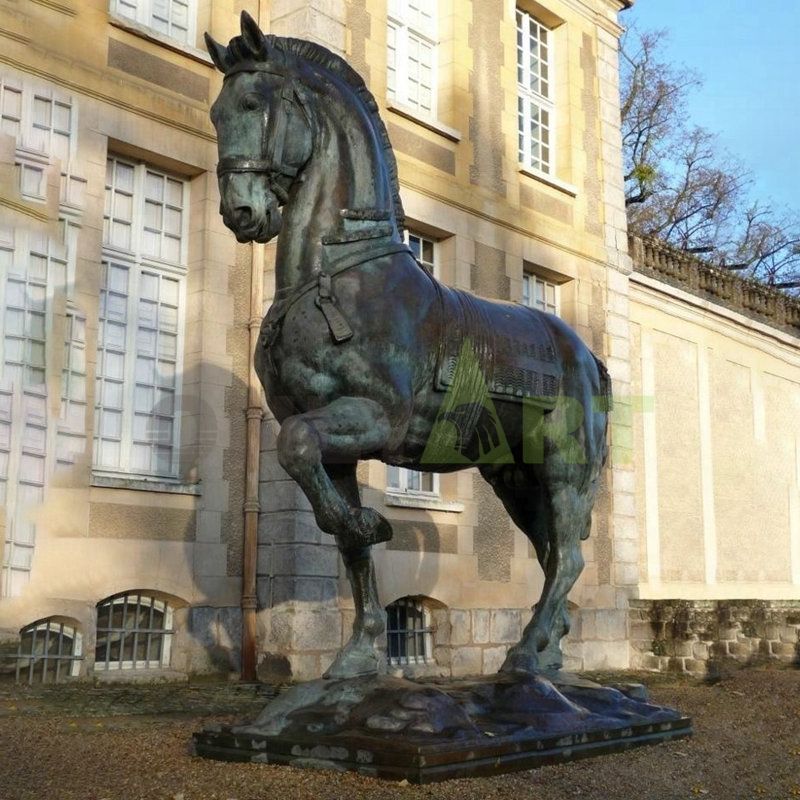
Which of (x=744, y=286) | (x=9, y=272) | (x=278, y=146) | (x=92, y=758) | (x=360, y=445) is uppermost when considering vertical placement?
(x=744, y=286)

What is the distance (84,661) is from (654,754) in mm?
5510

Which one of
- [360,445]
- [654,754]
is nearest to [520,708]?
[654,754]

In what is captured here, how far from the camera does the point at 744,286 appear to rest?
875 inches

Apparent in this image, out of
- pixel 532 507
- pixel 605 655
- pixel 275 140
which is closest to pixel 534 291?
pixel 605 655

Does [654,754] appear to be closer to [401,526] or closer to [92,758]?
[92,758]

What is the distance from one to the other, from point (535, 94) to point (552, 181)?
1415 millimetres

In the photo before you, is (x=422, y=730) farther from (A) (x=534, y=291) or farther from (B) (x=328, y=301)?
(A) (x=534, y=291)

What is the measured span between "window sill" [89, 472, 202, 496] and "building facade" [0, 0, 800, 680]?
0.07 feet

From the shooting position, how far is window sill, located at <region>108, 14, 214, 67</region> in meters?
10.6

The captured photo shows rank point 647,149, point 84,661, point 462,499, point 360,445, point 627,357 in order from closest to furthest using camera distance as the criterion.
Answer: point 360,445 < point 84,661 < point 462,499 < point 627,357 < point 647,149

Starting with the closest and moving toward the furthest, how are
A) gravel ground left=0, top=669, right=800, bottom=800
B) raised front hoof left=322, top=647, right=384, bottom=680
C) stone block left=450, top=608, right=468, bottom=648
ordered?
gravel ground left=0, top=669, right=800, bottom=800
raised front hoof left=322, top=647, right=384, bottom=680
stone block left=450, top=608, right=468, bottom=648

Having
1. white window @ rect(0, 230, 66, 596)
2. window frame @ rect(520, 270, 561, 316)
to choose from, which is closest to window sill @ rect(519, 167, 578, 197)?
window frame @ rect(520, 270, 561, 316)

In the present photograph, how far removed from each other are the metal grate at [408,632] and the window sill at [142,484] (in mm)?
3043

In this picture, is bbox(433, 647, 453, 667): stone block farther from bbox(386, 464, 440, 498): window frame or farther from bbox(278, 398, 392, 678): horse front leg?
bbox(278, 398, 392, 678): horse front leg
